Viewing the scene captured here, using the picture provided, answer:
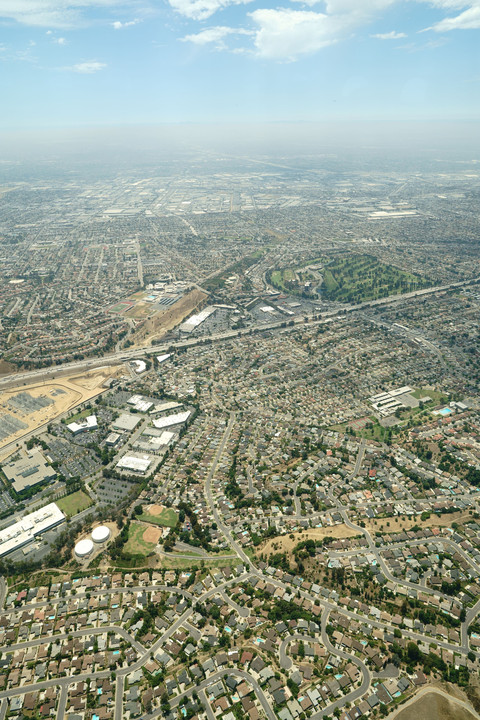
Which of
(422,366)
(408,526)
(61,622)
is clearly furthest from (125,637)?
(422,366)

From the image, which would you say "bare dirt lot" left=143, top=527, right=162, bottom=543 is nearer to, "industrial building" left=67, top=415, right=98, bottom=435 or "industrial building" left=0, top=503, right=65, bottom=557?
"industrial building" left=0, top=503, right=65, bottom=557

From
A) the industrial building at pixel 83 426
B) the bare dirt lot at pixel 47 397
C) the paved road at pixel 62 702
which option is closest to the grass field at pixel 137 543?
the paved road at pixel 62 702

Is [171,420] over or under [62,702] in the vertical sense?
over

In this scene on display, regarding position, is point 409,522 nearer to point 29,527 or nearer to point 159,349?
point 29,527

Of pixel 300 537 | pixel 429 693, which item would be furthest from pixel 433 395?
pixel 429 693

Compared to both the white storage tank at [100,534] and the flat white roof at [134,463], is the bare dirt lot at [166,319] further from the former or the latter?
the white storage tank at [100,534]

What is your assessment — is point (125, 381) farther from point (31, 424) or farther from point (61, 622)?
point (61, 622)
